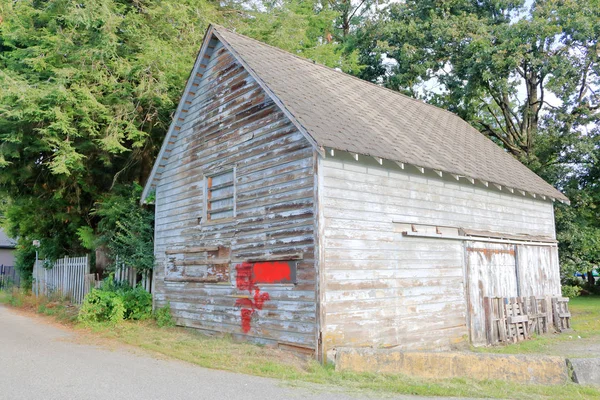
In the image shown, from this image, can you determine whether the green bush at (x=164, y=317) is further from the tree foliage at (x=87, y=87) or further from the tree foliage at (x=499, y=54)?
the tree foliage at (x=499, y=54)

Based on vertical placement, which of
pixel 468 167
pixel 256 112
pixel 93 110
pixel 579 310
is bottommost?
pixel 579 310

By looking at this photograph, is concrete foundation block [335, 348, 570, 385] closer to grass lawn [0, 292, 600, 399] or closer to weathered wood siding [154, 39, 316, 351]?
grass lawn [0, 292, 600, 399]

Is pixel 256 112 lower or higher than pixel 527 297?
higher

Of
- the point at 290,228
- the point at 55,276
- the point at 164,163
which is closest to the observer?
the point at 290,228

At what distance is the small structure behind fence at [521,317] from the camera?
41.6 feet

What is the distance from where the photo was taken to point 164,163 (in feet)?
48.1

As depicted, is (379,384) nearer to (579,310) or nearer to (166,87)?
(166,87)

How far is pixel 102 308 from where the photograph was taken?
14109 mm

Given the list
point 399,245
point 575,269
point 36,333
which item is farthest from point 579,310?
point 36,333

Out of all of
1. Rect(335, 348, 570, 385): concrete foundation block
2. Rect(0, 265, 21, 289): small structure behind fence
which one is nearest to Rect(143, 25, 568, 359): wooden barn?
Rect(335, 348, 570, 385): concrete foundation block

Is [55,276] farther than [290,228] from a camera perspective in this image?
Yes

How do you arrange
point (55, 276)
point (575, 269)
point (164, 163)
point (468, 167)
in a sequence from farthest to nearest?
point (575, 269)
point (55, 276)
point (164, 163)
point (468, 167)

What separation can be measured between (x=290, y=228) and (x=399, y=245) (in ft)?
8.01

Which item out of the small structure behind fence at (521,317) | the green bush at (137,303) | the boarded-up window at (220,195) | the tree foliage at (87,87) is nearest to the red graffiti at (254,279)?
the boarded-up window at (220,195)
